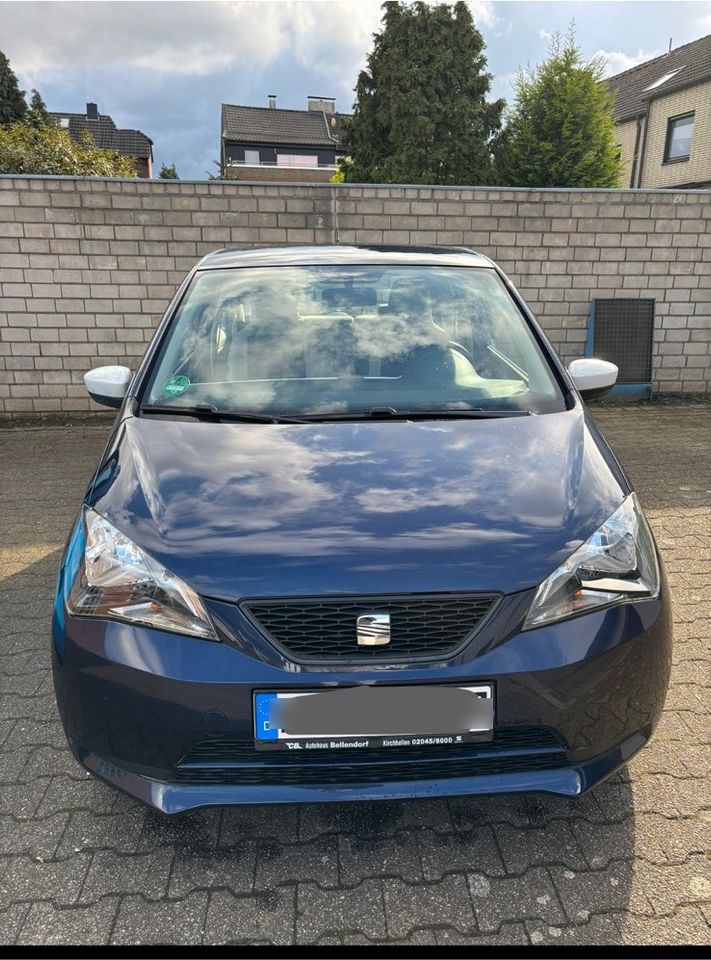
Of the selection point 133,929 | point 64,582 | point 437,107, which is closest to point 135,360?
point 64,582

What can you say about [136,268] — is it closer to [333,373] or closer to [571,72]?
[333,373]

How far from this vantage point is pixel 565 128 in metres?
15.8

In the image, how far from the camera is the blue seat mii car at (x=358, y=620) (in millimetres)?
1614

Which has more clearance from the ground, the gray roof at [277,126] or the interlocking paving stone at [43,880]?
the gray roof at [277,126]

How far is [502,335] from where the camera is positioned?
9.25ft

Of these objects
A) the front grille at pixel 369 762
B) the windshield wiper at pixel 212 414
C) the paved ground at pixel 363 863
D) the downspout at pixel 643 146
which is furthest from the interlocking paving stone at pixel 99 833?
the downspout at pixel 643 146

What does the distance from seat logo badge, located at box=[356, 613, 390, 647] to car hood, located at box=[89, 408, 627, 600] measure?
0.21 feet

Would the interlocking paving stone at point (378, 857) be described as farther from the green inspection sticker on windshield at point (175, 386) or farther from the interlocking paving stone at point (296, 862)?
the green inspection sticker on windshield at point (175, 386)

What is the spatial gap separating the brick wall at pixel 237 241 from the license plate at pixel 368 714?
5.73 m

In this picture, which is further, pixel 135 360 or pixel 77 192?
pixel 135 360

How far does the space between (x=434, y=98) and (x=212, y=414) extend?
24.6m

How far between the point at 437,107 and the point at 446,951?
2531 centimetres

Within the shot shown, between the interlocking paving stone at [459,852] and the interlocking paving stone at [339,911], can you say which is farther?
the interlocking paving stone at [459,852]

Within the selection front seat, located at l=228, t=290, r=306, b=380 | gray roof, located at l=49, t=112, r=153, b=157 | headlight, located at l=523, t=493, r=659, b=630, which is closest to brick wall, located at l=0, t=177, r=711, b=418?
front seat, located at l=228, t=290, r=306, b=380
